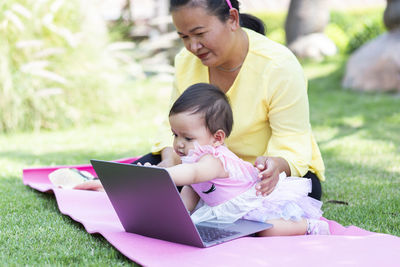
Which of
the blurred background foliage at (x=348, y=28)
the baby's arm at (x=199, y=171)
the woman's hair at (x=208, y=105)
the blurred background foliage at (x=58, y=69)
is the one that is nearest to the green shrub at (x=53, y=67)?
the blurred background foliage at (x=58, y=69)

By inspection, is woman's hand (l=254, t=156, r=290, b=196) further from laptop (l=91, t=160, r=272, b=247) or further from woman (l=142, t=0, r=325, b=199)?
laptop (l=91, t=160, r=272, b=247)

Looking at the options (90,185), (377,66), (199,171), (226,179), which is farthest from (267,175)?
(377,66)

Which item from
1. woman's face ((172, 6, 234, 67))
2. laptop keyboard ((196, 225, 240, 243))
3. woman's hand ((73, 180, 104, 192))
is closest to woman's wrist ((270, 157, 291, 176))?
laptop keyboard ((196, 225, 240, 243))

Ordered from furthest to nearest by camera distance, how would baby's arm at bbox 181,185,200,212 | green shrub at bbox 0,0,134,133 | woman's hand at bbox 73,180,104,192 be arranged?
1. green shrub at bbox 0,0,134,133
2. woman's hand at bbox 73,180,104,192
3. baby's arm at bbox 181,185,200,212

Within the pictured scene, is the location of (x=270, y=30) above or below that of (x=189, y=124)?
below

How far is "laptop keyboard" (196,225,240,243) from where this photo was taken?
2.26 metres

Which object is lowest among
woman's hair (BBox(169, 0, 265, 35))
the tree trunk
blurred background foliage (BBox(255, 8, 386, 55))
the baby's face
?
blurred background foliage (BBox(255, 8, 386, 55))

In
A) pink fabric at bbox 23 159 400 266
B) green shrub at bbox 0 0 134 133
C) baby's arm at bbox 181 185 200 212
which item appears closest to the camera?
pink fabric at bbox 23 159 400 266

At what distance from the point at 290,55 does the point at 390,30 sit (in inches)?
205

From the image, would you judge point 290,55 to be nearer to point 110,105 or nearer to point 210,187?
point 210,187

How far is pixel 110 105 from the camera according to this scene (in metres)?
6.45

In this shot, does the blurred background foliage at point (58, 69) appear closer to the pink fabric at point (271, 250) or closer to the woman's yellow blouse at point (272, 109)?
Result: the woman's yellow blouse at point (272, 109)

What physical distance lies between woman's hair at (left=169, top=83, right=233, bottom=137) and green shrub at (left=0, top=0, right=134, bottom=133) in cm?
353

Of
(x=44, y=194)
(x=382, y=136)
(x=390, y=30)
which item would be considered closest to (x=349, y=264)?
(x=44, y=194)
